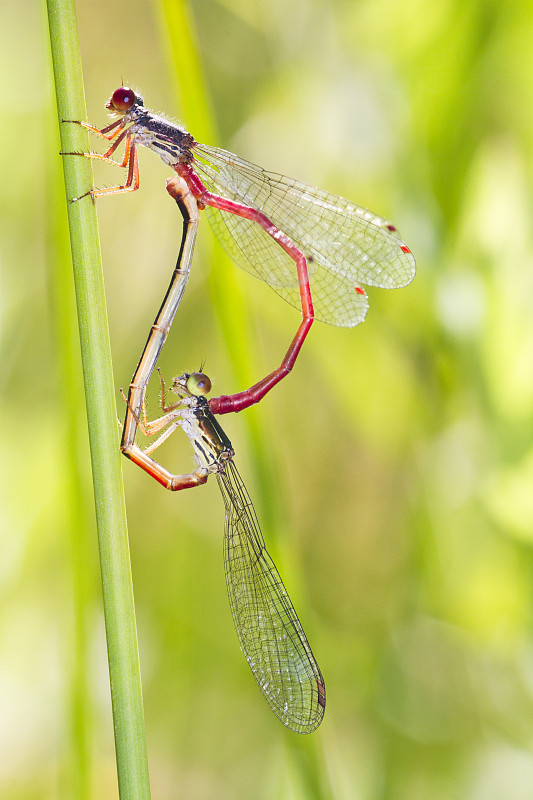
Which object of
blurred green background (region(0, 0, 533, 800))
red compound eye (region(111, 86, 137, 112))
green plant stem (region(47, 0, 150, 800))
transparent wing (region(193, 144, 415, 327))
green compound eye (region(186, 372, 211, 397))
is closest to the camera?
green plant stem (region(47, 0, 150, 800))

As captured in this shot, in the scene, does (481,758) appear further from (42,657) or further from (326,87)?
(326,87)

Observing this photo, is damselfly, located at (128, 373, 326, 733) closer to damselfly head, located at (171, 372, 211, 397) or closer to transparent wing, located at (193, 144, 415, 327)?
damselfly head, located at (171, 372, 211, 397)

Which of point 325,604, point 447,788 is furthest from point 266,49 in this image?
point 447,788

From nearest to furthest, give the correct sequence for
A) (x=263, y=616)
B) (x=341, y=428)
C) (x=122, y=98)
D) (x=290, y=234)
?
(x=122, y=98)
(x=263, y=616)
(x=290, y=234)
(x=341, y=428)

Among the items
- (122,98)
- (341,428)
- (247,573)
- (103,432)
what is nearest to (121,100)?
(122,98)

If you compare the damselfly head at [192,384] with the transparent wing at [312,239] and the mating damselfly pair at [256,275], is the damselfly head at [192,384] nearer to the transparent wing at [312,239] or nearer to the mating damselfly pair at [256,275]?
the mating damselfly pair at [256,275]

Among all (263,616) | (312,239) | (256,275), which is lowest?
(263,616)

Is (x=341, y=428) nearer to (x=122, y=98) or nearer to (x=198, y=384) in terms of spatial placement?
(x=198, y=384)

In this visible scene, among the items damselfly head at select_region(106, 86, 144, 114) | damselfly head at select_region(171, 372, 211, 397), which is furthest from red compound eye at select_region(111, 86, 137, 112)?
damselfly head at select_region(171, 372, 211, 397)
